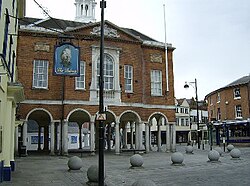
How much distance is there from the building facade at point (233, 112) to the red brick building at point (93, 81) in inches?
705

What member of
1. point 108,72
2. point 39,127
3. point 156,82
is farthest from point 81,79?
point 39,127

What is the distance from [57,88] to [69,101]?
1555 mm

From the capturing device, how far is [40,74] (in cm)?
2805

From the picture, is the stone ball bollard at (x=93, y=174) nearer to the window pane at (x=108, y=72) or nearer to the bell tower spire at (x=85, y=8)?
the window pane at (x=108, y=72)

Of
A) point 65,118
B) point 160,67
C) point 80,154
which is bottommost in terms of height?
point 80,154

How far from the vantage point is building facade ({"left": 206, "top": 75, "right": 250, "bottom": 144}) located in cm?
4603

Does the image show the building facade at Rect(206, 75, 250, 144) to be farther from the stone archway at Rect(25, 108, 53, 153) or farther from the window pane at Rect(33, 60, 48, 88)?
the window pane at Rect(33, 60, 48, 88)

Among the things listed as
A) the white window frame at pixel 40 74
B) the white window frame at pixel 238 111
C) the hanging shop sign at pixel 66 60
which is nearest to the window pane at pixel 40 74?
the white window frame at pixel 40 74

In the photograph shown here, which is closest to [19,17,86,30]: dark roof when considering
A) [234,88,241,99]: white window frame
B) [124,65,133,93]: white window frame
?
[124,65,133,93]: white window frame

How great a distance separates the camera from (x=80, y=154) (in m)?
28.9

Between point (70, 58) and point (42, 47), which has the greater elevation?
point (42, 47)

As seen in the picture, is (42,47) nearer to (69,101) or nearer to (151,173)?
(69,101)

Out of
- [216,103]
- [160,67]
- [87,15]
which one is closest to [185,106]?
[216,103]

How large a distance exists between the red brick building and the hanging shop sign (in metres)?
12.1
